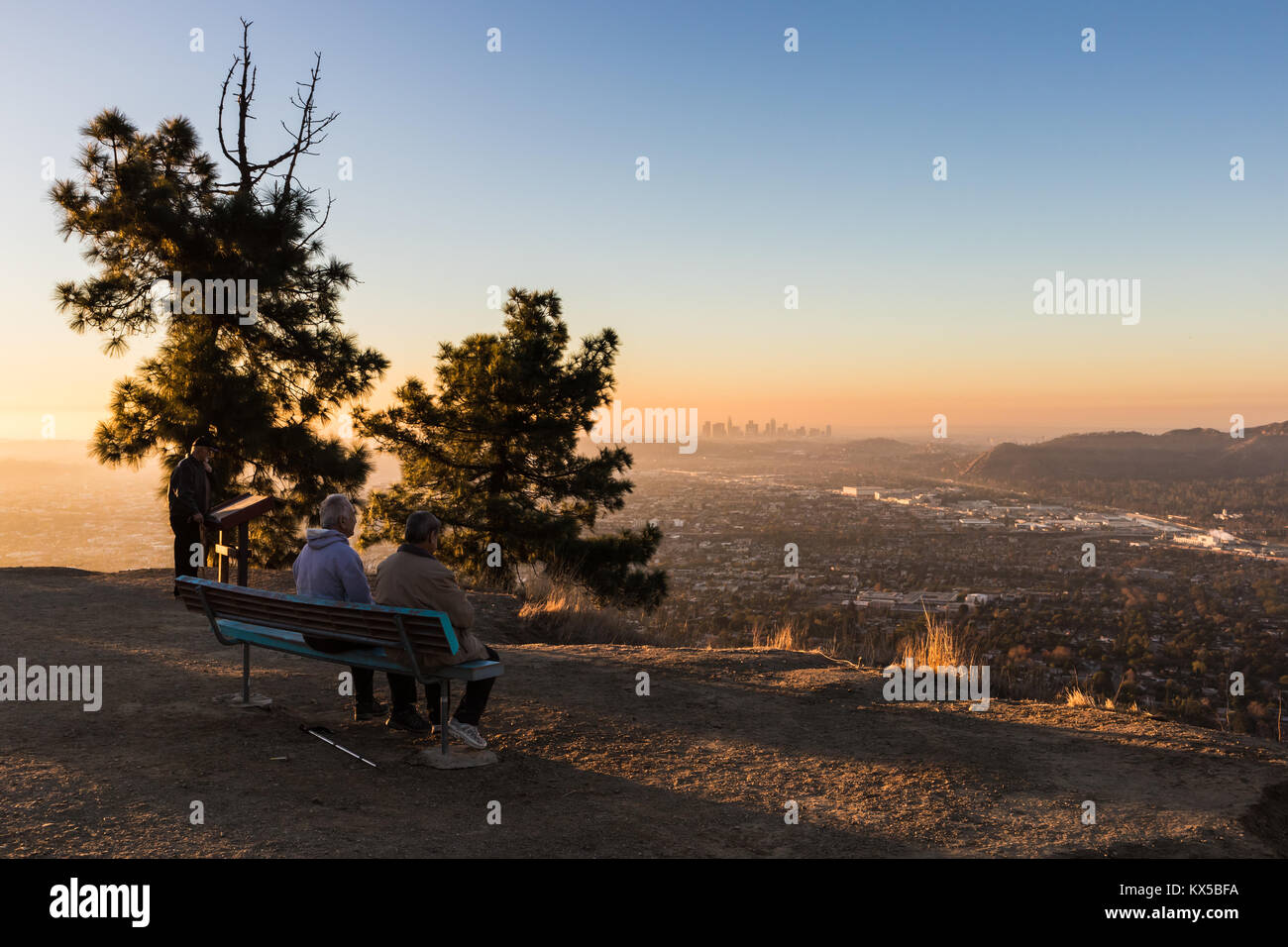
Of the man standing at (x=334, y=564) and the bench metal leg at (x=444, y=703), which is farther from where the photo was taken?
the man standing at (x=334, y=564)

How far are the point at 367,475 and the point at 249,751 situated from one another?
11236 millimetres

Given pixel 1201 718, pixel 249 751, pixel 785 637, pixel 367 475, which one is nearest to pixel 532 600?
pixel 785 637

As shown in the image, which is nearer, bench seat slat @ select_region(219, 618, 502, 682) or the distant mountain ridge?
bench seat slat @ select_region(219, 618, 502, 682)

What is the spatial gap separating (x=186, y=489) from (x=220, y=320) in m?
6.43

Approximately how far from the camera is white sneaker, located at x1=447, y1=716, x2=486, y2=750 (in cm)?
526

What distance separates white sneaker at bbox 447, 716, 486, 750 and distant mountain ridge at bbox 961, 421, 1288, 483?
285ft

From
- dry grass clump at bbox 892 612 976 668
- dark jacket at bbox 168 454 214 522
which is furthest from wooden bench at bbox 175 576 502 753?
dry grass clump at bbox 892 612 976 668

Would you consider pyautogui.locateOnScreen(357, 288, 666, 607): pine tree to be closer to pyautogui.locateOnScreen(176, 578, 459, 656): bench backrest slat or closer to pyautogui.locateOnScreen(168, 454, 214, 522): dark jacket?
pyautogui.locateOnScreen(168, 454, 214, 522): dark jacket

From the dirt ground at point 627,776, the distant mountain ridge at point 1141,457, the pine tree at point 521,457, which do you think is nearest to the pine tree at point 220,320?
the pine tree at point 521,457

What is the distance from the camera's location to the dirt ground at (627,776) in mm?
4004

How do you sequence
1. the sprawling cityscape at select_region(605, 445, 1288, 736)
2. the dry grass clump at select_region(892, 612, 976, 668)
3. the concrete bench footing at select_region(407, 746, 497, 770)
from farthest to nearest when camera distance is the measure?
the sprawling cityscape at select_region(605, 445, 1288, 736) < the dry grass clump at select_region(892, 612, 976, 668) < the concrete bench footing at select_region(407, 746, 497, 770)

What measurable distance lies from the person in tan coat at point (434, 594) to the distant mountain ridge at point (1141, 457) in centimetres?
8672

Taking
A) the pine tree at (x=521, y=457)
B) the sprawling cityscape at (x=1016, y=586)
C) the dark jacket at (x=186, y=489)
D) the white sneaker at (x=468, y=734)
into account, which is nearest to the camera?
the white sneaker at (x=468, y=734)

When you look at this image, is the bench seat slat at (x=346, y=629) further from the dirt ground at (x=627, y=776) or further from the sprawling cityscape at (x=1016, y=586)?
the sprawling cityscape at (x=1016, y=586)
